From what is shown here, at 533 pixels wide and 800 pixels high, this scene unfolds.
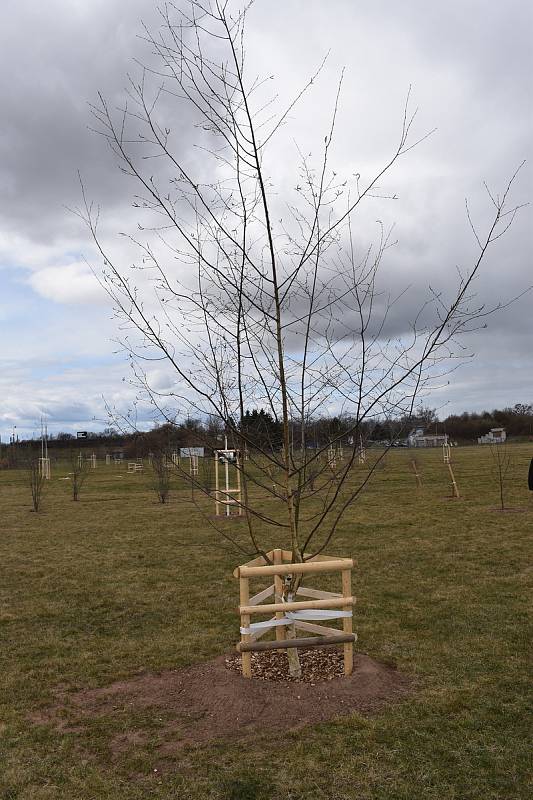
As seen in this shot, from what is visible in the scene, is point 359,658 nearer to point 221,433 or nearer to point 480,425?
point 221,433

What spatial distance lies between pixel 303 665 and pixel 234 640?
1.18 meters

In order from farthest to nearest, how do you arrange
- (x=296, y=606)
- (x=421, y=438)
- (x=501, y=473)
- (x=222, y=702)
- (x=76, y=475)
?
(x=76, y=475) → (x=501, y=473) → (x=421, y=438) → (x=296, y=606) → (x=222, y=702)

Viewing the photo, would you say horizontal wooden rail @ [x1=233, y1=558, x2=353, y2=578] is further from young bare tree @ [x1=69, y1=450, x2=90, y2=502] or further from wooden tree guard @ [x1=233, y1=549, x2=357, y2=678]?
young bare tree @ [x1=69, y1=450, x2=90, y2=502]

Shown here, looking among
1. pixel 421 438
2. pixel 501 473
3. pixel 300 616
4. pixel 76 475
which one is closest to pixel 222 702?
pixel 300 616

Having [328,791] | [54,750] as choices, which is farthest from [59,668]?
[328,791]

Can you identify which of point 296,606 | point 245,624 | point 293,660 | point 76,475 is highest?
point 76,475

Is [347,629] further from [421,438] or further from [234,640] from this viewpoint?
[421,438]

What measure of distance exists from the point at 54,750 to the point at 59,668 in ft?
5.42

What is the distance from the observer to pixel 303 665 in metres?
4.92

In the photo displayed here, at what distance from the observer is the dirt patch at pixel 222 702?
12.8 feet

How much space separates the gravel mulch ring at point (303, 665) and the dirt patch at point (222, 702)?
2cm

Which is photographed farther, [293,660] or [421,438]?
[421,438]

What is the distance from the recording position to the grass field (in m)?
3.31

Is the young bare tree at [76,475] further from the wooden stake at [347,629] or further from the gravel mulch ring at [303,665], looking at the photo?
the wooden stake at [347,629]
